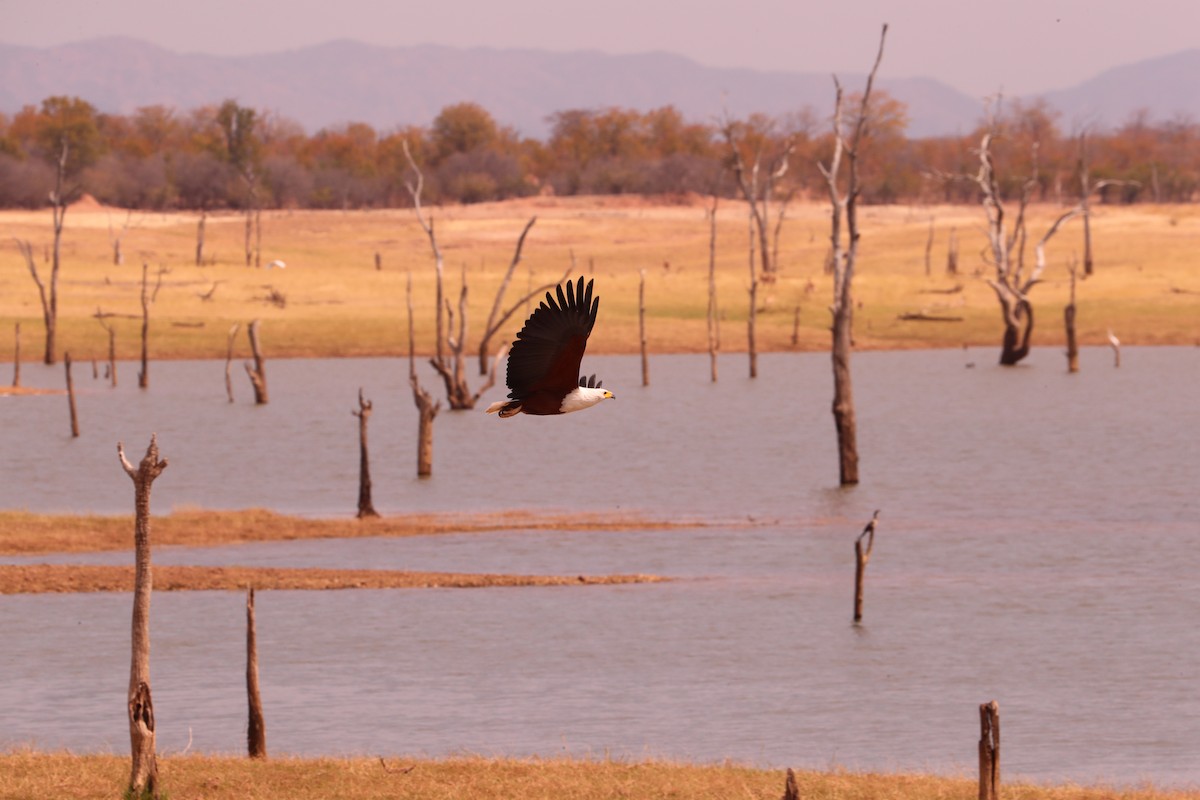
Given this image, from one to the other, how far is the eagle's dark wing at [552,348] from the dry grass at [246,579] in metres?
24.2

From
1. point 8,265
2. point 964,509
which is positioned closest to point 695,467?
point 964,509

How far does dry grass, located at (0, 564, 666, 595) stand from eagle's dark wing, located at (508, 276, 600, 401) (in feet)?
79.3

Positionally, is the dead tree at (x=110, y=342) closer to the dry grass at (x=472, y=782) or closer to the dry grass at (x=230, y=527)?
the dry grass at (x=230, y=527)

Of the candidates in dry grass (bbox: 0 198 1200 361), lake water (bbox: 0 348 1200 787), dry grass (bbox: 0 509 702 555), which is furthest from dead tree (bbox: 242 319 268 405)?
dry grass (bbox: 0 509 702 555)

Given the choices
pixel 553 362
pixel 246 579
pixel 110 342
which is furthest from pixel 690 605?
pixel 110 342

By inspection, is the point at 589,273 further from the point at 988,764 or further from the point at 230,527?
the point at 988,764

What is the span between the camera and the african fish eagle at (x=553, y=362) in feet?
42.2

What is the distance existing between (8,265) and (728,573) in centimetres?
7327

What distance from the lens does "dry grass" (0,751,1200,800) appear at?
20.5m

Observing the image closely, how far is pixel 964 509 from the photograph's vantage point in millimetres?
48375

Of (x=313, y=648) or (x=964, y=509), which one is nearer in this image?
(x=313, y=648)

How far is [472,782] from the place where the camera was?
2106cm

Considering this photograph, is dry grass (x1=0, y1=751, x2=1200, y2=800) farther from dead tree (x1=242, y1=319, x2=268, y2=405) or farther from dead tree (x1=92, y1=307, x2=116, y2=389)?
dead tree (x1=92, y1=307, x2=116, y2=389)

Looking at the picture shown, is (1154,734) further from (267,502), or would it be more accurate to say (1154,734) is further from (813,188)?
(813,188)
